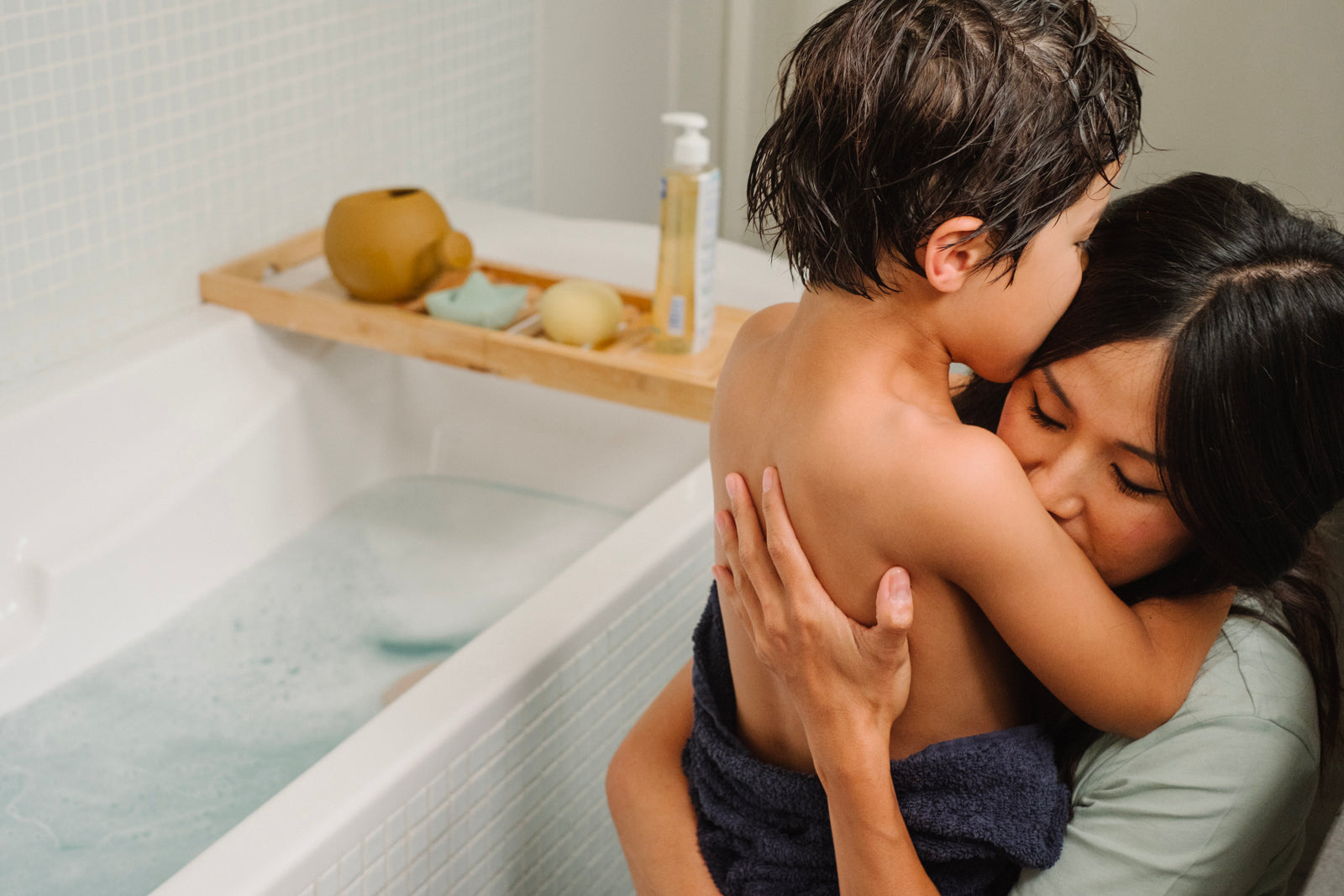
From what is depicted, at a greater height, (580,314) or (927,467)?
(927,467)

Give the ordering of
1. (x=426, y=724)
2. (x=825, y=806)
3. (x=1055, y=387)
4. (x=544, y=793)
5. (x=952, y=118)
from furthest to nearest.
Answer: (x=544, y=793)
(x=426, y=724)
(x=825, y=806)
(x=1055, y=387)
(x=952, y=118)

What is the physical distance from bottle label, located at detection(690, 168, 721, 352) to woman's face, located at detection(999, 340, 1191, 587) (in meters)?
0.71

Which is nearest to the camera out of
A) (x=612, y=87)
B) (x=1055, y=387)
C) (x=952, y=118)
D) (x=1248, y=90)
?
(x=952, y=118)

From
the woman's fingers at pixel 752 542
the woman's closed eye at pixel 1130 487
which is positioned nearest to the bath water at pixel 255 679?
the woman's fingers at pixel 752 542

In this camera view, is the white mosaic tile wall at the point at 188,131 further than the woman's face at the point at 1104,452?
Yes

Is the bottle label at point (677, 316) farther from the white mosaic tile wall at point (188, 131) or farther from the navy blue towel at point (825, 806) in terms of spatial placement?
the white mosaic tile wall at point (188, 131)

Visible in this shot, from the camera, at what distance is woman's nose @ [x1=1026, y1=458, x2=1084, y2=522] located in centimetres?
77

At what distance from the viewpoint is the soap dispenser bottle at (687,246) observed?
1.43 m

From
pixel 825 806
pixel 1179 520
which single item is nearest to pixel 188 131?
pixel 825 806

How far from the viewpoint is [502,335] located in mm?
1534

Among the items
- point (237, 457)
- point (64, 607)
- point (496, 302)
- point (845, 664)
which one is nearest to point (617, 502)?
point (496, 302)

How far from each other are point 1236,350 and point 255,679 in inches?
46.6

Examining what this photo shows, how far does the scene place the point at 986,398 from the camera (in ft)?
3.13

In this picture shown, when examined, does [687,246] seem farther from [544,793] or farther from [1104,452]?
[1104,452]
